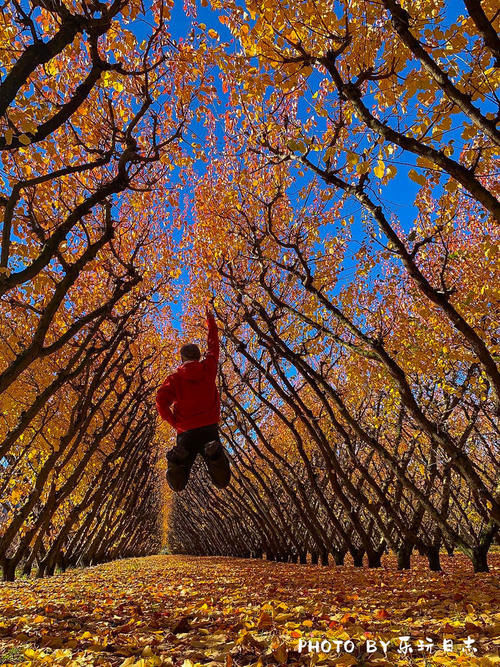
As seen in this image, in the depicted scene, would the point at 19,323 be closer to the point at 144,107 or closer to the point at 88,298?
the point at 88,298

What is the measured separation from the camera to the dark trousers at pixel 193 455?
5662 millimetres

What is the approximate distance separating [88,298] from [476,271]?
29.5 ft

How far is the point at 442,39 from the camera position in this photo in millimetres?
4035

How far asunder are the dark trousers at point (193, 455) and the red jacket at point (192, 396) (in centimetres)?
12

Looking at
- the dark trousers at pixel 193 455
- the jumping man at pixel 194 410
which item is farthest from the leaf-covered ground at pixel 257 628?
the jumping man at pixel 194 410

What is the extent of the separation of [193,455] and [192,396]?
0.87 m

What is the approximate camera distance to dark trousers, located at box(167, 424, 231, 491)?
566 centimetres

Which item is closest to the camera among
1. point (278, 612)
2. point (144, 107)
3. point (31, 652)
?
point (31, 652)

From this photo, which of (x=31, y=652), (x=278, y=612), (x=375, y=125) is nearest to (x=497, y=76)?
(x=375, y=125)

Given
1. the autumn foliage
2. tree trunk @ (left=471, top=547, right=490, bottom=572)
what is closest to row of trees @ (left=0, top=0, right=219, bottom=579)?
the autumn foliage

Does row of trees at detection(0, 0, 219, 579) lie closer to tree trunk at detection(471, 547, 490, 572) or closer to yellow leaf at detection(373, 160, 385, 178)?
yellow leaf at detection(373, 160, 385, 178)

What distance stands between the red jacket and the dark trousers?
0.41 feet

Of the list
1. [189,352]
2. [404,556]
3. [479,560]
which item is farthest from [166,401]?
[404,556]

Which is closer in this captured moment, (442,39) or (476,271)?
(442,39)
